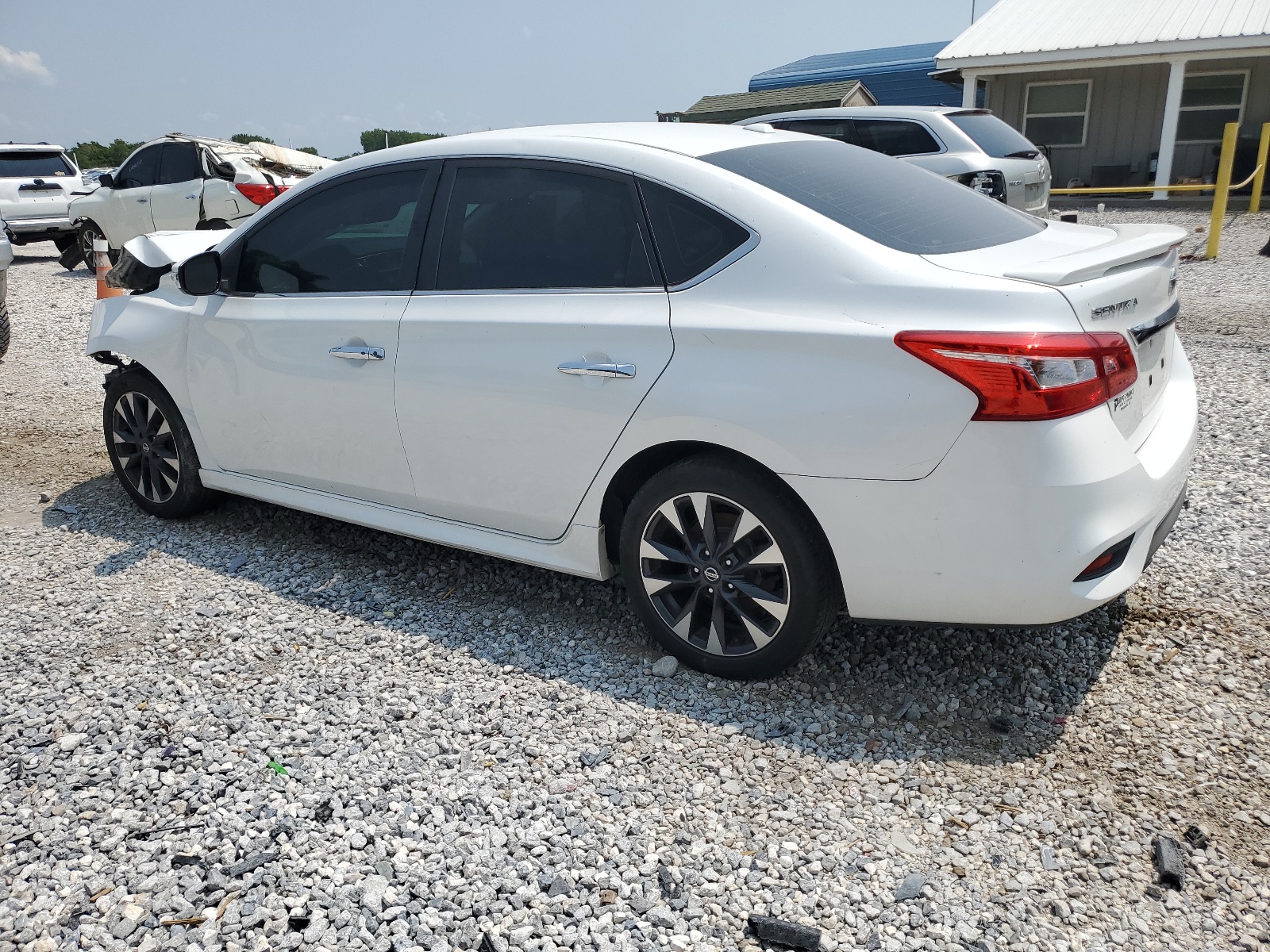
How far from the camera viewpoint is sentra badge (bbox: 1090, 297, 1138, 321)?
278 cm

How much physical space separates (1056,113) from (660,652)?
2227 centimetres

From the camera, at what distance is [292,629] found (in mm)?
3893

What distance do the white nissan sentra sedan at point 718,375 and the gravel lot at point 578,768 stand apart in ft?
1.26

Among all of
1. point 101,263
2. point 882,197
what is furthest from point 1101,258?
point 101,263

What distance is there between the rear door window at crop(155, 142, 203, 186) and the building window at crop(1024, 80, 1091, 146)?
1697 cm

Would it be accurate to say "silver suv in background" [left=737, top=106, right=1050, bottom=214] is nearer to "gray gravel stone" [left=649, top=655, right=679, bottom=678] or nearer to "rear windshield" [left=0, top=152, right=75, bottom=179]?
"gray gravel stone" [left=649, top=655, right=679, bottom=678]

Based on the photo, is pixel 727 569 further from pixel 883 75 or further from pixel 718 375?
pixel 883 75

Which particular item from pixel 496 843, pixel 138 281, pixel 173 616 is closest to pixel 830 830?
pixel 496 843

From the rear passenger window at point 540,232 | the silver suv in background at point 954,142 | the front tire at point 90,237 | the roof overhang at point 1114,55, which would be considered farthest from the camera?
the roof overhang at point 1114,55

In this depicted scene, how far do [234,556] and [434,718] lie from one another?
5.91 ft

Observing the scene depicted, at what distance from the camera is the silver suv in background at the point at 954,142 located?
10.7 metres

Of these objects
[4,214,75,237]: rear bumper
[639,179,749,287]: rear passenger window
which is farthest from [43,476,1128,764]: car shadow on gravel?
[4,214,75,237]: rear bumper

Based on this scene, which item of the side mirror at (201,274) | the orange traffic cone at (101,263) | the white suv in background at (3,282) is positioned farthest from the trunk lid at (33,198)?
the side mirror at (201,274)

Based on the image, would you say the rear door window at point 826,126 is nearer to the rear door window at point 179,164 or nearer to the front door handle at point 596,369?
the rear door window at point 179,164
